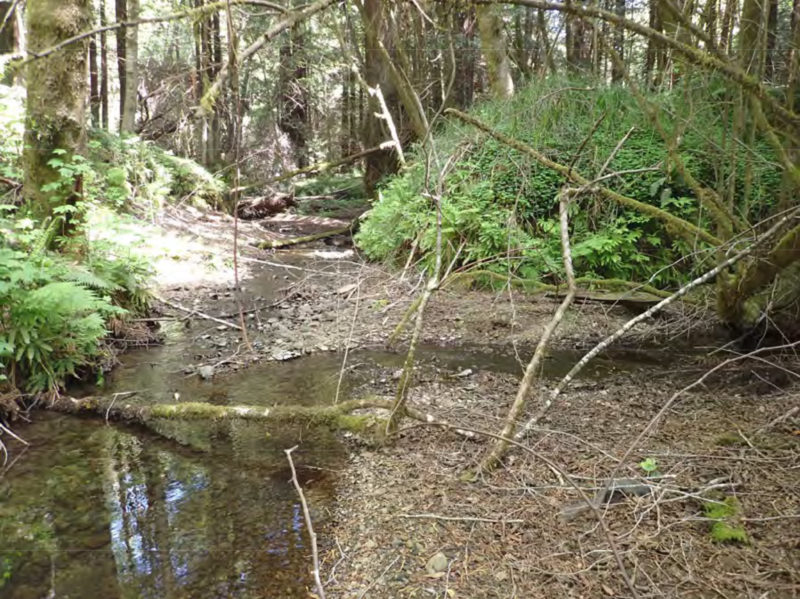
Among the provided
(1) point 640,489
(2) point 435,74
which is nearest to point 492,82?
(2) point 435,74

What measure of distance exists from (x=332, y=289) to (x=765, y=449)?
6.71 m

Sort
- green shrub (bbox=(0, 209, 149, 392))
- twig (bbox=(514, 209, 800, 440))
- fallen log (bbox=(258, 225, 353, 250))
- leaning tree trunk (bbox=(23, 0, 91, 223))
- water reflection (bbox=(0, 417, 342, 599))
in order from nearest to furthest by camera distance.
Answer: water reflection (bbox=(0, 417, 342, 599)) < twig (bbox=(514, 209, 800, 440)) < green shrub (bbox=(0, 209, 149, 392)) < leaning tree trunk (bbox=(23, 0, 91, 223)) < fallen log (bbox=(258, 225, 353, 250))

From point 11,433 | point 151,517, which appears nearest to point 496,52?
point 11,433

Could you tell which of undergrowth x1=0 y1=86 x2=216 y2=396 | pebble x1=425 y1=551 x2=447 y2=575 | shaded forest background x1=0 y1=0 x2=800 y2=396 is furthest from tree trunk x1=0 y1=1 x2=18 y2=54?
pebble x1=425 y1=551 x2=447 y2=575

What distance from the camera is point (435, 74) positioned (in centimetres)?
1483

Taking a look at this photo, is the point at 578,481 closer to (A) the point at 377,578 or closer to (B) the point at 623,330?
(B) the point at 623,330

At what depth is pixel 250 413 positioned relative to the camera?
4.43 meters

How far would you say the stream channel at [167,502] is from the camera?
2.91 metres

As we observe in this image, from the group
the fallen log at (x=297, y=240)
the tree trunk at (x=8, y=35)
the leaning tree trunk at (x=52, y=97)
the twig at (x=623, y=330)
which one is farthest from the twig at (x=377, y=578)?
the tree trunk at (x=8, y=35)

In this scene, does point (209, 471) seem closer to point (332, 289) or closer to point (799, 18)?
point (332, 289)

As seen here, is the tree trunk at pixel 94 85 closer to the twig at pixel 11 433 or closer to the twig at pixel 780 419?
the twig at pixel 11 433

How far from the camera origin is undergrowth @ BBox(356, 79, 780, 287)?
24.6ft

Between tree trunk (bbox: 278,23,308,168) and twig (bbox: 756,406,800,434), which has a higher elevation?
tree trunk (bbox: 278,23,308,168)

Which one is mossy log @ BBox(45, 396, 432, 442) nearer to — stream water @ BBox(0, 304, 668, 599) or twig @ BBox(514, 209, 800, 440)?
stream water @ BBox(0, 304, 668, 599)
